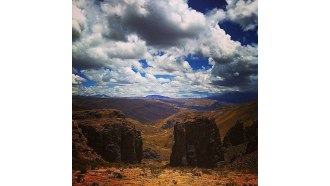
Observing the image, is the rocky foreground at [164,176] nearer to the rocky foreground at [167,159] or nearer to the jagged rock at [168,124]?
the rocky foreground at [167,159]

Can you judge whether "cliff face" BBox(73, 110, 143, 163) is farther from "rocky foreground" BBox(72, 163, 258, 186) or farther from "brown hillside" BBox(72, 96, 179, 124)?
"rocky foreground" BBox(72, 163, 258, 186)

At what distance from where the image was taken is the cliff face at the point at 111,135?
864cm

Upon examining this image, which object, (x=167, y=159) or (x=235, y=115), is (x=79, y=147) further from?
(x=235, y=115)

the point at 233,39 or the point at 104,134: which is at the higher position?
the point at 233,39

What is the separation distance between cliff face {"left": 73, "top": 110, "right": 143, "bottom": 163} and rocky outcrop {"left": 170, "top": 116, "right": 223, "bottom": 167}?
0.80 metres

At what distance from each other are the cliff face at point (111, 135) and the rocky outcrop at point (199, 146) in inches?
31.5

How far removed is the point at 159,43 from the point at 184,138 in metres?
2.05

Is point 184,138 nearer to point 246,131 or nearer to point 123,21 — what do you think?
point 246,131

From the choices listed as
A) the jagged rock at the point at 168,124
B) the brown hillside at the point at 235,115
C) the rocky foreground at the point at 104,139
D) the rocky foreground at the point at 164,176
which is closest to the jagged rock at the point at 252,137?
the brown hillside at the point at 235,115

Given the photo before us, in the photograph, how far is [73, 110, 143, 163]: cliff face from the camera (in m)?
8.64

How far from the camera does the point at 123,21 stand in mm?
8508

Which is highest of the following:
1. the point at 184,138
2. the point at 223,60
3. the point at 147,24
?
the point at 147,24
